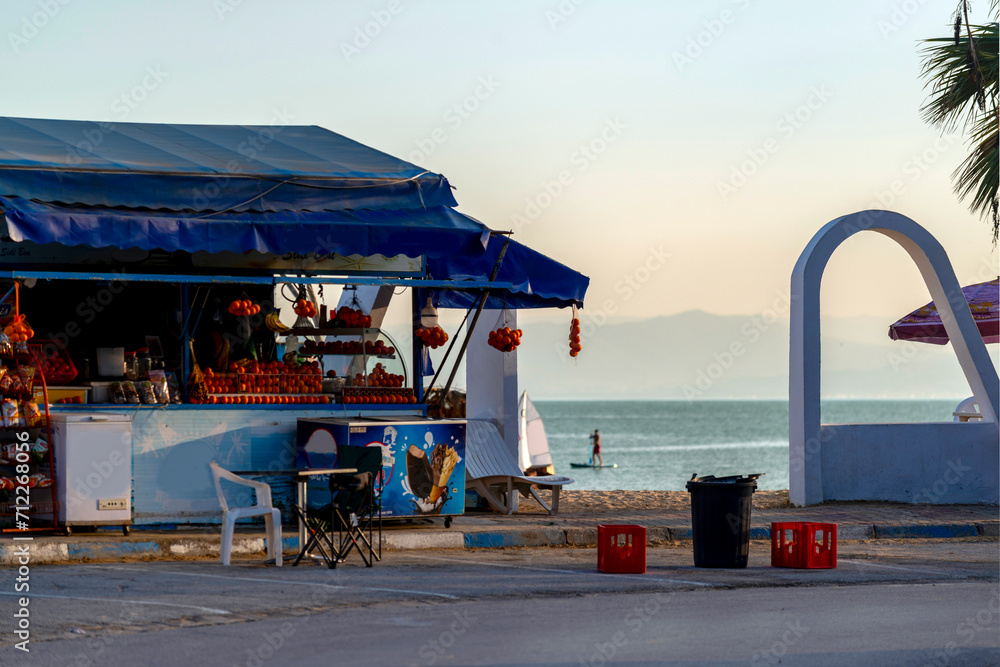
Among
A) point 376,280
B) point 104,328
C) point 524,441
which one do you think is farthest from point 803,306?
point 524,441

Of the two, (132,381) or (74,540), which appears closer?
(74,540)

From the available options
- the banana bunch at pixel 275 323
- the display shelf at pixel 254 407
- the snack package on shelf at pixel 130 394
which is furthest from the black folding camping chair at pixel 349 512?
the banana bunch at pixel 275 323

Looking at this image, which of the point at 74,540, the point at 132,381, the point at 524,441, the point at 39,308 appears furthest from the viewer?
the point at 524,441

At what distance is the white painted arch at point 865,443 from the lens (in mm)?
16516

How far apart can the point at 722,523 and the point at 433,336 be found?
14.2ft

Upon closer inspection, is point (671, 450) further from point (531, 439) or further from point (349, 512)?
point (349, 512)

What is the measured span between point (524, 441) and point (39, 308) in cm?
2567

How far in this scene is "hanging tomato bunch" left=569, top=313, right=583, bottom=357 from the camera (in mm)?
15391

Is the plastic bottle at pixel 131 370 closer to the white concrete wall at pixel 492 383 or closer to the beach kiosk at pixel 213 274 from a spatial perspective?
the beach kiosk at pixel 213 274

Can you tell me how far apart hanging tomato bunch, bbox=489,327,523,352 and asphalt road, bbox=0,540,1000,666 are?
12.9 ft

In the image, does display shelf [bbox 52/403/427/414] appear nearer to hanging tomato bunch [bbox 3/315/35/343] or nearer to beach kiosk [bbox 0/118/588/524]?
beach kiosk [bbox 0/118/588/524]

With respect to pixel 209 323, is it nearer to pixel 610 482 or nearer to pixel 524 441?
pixel 524 441

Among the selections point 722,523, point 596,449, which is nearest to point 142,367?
point 722,523

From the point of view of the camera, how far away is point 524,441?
3909 centimetres
